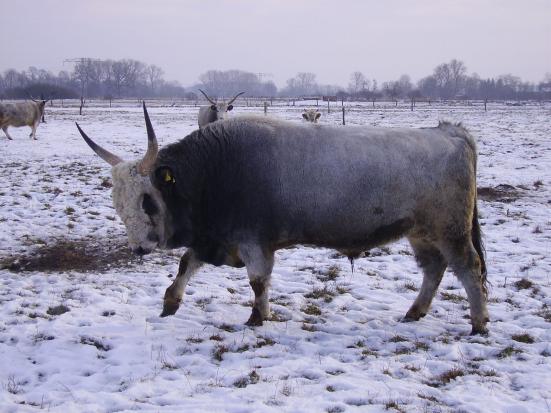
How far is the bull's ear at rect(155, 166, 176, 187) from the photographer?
5.06m

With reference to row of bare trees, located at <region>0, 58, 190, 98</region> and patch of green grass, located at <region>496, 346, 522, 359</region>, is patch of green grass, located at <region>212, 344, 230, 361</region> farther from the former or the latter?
row of bare trees, located at <region>0, 58, 190, 98</region>

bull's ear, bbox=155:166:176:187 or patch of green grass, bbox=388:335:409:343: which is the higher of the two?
bull's ear, bbox=155:166:176:187

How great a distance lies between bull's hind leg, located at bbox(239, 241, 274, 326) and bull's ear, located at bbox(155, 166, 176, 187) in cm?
95

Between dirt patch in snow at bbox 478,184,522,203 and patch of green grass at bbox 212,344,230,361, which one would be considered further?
dirt patch in snow at bbox 478,184,522,203

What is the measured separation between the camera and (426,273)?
5.95 m

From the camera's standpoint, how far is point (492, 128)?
28234 mm

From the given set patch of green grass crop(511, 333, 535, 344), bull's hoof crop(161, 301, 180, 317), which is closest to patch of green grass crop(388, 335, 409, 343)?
patch of green grass crop(511, 333, 535, 344)

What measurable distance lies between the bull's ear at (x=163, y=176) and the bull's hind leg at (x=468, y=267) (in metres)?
2.83

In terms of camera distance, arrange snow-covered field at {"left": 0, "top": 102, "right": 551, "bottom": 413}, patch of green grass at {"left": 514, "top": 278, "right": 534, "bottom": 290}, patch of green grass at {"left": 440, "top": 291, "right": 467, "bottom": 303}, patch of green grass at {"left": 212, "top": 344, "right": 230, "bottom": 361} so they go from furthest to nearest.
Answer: patch of green grass at {"left": 514, "top": 278, "right": 534, "bottom": 290}
patch of green grass at {"left": 440, "top": 291, "right": 467, "bottom": 303}
patch of green grass at {"left": 212, "top": 344, "right": 230, "bottom": 361}
snow-covered field at {"left": 0, "top": 102, "right": 551, "bottom": 413}

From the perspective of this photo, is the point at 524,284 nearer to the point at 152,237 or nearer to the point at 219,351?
the point at 219,351

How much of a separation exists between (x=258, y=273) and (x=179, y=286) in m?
0.91

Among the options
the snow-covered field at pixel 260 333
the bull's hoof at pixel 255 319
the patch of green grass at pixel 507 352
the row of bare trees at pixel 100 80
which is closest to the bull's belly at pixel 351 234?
the bull's hoof at pixel 255 319

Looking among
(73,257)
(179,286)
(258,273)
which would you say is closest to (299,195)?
(258,273)

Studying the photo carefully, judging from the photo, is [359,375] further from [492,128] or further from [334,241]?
[492,128]
